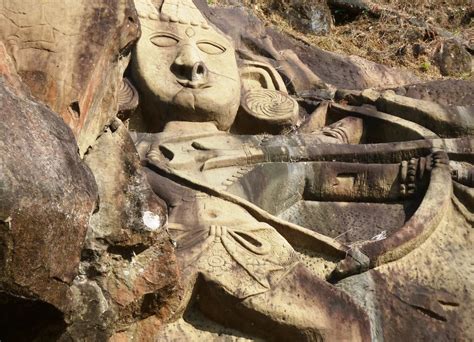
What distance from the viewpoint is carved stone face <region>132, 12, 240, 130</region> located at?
16.4 ft

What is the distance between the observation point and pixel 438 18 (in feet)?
27.3

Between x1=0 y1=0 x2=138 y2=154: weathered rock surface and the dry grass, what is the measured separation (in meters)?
3.92

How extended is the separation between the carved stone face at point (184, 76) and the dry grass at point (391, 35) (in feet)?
5.78

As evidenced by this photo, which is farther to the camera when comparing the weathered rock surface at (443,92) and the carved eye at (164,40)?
the weathered rock surface at (443,92)

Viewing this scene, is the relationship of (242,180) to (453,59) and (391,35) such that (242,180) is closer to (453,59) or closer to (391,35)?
(453,59)

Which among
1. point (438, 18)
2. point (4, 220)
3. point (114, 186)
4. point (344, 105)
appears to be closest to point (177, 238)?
point (114, 186)

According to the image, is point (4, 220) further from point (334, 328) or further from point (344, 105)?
point (344, 105)

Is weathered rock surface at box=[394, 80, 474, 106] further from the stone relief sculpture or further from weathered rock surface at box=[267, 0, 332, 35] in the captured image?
weathered rock surface at box=[267, 0, 332, 35]

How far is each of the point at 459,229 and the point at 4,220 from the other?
103 inches

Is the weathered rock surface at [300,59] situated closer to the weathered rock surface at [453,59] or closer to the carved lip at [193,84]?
the weathered rock surface at [453,59]

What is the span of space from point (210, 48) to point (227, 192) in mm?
1506

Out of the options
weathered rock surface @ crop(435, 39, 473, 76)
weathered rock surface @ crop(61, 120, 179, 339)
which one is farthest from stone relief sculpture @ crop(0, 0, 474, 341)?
weathered rock surface @ crop(435, 39, 473, 76)

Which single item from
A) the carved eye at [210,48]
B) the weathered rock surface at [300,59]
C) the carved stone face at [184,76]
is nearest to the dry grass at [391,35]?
the weathered rock surface at [300,59]

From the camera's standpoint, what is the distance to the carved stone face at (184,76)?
500 cm
